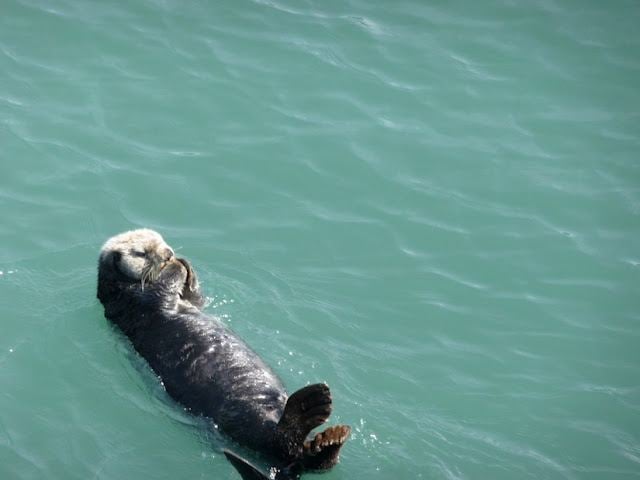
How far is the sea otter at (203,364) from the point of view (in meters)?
5.46

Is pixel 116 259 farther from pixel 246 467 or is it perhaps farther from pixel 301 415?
pixel 246 467

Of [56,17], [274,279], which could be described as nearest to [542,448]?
[274,279]

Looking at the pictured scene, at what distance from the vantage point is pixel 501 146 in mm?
9391

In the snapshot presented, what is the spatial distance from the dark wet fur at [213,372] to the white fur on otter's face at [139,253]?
4 cm

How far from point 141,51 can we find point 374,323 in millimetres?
4531

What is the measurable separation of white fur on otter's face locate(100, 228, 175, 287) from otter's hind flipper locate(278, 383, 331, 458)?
212cm

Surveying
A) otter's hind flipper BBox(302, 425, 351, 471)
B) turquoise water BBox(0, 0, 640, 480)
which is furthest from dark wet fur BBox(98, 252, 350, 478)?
turquoise water BBox(0, 0, 640, 480)

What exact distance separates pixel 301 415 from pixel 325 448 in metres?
0.25

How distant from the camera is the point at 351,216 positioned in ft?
27.8

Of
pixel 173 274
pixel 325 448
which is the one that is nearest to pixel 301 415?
pixel 325 448

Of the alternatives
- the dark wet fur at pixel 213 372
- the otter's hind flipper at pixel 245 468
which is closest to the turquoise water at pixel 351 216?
the dark wet fur at pixel 213 372

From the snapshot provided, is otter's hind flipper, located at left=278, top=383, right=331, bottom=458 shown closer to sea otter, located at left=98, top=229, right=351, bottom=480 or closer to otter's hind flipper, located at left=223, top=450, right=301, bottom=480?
sea otter, located at left=98, top=229, right=351, bottom=480

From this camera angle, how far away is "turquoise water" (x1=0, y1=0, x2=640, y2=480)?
21.3 ft

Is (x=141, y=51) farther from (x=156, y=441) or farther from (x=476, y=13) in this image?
(x=156, y=441)
